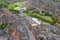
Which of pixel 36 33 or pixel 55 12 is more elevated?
pixel 36 33

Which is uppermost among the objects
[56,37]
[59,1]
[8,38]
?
[8,38]

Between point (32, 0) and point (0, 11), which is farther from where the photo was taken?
point (32, 0)

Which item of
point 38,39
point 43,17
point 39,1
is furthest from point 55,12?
A: point 38,39

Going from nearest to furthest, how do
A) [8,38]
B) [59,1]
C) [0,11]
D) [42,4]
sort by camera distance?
[8,38] → [0,11] → [42,4] → [59,1]

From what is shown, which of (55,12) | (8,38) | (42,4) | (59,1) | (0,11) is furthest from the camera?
(59,1)

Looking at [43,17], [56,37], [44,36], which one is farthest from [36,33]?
[43,17]

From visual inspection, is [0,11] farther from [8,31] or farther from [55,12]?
[55,12]

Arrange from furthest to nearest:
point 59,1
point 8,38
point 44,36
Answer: point 59,1
point 44,36
point 8,38

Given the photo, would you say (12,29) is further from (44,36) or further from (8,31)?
(44,36)

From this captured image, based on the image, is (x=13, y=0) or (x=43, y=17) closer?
(x=43, y=17)
